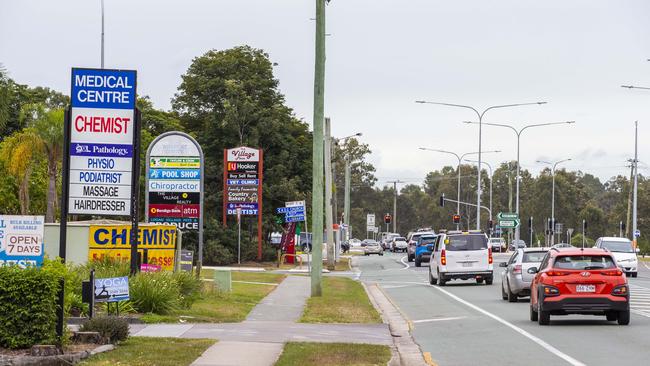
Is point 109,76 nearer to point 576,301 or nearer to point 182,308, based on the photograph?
point 182,308

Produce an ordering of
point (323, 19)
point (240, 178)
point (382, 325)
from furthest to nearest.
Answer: point (240, 178)
point (323, 19)
point (382, 325)

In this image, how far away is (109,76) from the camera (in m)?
22.0

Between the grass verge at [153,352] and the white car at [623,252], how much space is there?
34.5m

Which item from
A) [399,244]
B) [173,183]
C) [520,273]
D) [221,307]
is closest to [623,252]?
[520,273]

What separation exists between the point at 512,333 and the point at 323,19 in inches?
451

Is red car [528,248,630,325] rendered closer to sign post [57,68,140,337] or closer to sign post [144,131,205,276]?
sign post [57,68,140,337]

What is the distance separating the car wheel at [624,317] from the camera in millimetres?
22312

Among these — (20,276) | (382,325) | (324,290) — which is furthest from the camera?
(324,290)

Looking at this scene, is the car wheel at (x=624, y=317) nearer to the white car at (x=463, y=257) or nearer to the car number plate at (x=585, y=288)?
the car number plate at (x=585, y=288)

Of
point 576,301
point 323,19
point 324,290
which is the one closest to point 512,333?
point 576,301

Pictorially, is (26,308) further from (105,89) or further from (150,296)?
(105,89)

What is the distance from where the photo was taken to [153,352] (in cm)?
1524

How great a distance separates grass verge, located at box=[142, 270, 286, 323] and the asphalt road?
3629 millimetres

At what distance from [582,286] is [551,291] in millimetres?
592
